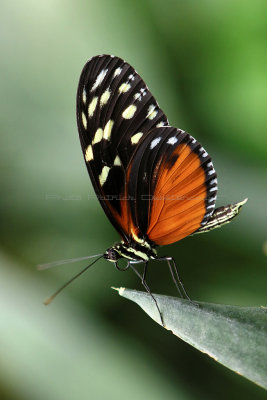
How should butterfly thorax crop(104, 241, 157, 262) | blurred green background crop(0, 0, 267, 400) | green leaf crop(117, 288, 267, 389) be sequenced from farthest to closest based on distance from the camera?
blurred green background crop(0, 0, 267, 400) < butterfly thorax crop(104, 241, 157, 262) < green leaf crop(117, 288, 267, 389)

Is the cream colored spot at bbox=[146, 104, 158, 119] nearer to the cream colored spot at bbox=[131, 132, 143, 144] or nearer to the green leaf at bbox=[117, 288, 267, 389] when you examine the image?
the cream colored spot at bbox=[131, 132, 143, 144]

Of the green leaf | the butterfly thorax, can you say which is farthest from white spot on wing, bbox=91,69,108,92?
the green leaf

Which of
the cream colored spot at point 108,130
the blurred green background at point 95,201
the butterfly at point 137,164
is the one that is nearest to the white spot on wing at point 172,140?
the butterfly at point 137,164

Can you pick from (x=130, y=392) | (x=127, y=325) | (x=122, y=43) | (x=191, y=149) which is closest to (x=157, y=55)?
(x=122, y=43)

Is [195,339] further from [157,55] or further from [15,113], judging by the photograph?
[15,113]

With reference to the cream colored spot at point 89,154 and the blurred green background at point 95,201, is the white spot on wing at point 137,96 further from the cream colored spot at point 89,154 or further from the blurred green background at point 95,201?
the blurred green background at point 95,201

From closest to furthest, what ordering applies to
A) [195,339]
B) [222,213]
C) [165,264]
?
1. [195,339]
2. [222,213]
3. [165,264]

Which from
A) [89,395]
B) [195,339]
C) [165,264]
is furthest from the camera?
[165,264]
